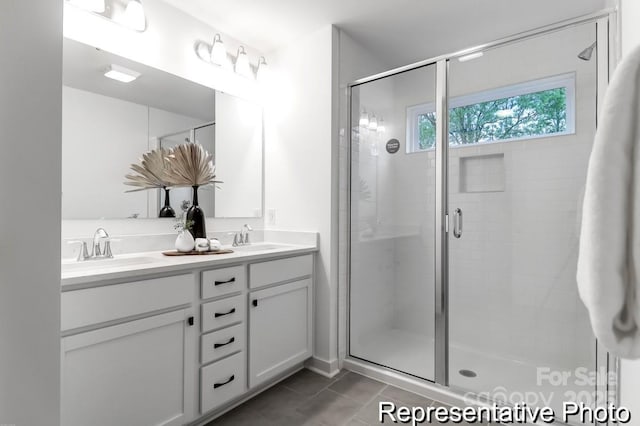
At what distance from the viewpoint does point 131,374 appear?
141 centimetres

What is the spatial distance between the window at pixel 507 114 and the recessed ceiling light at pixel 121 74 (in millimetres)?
1822

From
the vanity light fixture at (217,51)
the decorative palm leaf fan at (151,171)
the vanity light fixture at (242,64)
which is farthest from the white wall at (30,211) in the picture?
the vanity light fixture at (242,64)

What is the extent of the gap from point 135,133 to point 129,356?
128 centimetres

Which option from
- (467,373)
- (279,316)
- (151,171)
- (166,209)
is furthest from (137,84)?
(467,373)

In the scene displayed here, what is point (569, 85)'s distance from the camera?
77.5 inches

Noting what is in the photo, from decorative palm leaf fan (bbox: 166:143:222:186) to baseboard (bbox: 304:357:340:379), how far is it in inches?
57.8

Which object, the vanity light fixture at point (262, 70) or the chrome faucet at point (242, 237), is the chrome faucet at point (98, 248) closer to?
the chrome faucet at point (242, 237)

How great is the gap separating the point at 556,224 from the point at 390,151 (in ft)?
3.83

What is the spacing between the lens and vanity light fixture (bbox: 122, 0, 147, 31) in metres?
1.84

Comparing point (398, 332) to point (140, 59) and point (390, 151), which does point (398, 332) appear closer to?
point (390, 151)

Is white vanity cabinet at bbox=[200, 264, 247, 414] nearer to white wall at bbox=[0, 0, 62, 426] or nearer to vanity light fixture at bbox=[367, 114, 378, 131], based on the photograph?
white wall at bbox=[0, 0, 62, 426]

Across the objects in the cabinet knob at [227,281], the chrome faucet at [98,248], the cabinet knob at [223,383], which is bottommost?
the cabinet knob at [223,383]

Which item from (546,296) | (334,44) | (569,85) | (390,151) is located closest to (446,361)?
(546,296)

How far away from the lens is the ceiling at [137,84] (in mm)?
1756
